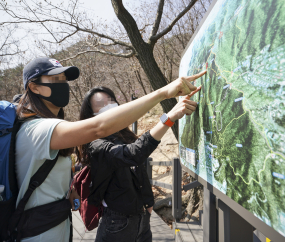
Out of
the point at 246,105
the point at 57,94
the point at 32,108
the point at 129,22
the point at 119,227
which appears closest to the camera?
the point at 246,105

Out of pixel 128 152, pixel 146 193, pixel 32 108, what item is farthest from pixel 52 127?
pixel 146 193

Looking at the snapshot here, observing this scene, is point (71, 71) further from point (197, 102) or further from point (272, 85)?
point (272, 85)

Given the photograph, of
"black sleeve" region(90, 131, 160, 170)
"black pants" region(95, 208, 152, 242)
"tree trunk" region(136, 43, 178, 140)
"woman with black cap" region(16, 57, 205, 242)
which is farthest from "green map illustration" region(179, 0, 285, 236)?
"tree trunk" region(136, 43, 178, 140)

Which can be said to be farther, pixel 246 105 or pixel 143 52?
pixel 143 52

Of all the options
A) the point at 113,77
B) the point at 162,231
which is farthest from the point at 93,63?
the point at 162,231

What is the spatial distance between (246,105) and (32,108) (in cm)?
129

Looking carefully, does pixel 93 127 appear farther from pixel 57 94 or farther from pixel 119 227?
pixel 119 227

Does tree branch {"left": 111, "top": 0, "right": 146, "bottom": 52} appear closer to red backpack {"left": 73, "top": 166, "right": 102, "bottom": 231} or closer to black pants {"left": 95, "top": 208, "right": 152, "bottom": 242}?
red backpack {"left": 73, "top": 166, "right": 102, "bottom": 231}

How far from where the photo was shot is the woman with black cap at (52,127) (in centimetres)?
116

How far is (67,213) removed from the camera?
1429 millimetres

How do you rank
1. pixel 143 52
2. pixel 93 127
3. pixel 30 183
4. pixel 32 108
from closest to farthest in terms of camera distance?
pixel 93 127 → pixel 30 183 → pixel 32 108 → pixel 143 52

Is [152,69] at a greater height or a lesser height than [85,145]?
greater

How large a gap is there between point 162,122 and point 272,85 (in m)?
0.88

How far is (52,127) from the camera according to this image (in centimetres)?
116
